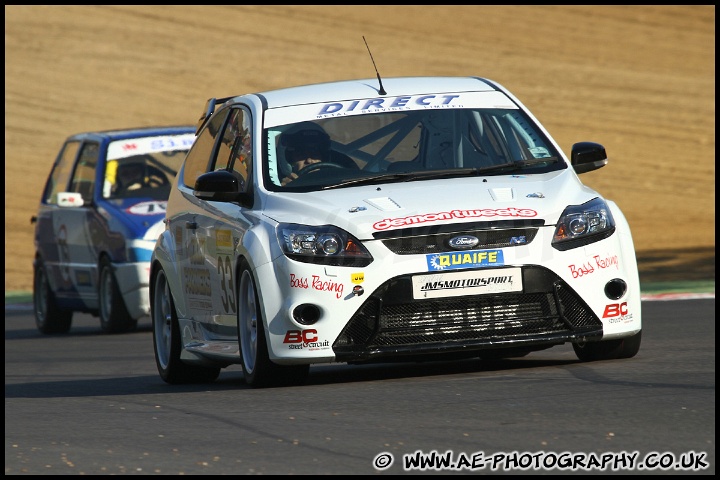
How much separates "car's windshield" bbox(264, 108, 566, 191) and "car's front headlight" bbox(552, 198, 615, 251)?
637 millimetres

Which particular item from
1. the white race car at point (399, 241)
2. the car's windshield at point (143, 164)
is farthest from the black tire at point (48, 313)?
the white race car at point (399, 241)

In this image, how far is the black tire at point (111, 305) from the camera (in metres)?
16.0

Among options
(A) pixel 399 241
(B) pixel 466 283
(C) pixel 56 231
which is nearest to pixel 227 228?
(A) pixel 399 241

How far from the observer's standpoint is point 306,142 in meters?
10.2

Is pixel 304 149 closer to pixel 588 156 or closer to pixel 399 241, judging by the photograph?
pixel 399 241

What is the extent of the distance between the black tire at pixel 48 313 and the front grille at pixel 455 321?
28.7ft

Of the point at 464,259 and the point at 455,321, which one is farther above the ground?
the point at 464,259

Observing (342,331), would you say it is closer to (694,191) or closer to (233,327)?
(233,327)

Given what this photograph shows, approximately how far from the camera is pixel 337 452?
691 cm

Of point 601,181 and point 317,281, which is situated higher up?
point 317,281

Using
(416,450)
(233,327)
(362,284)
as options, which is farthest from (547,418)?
(233,327)

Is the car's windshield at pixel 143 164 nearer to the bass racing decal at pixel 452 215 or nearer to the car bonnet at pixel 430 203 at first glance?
the car bonnet at pixel 430 203

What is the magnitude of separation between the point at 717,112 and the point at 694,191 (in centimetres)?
698
